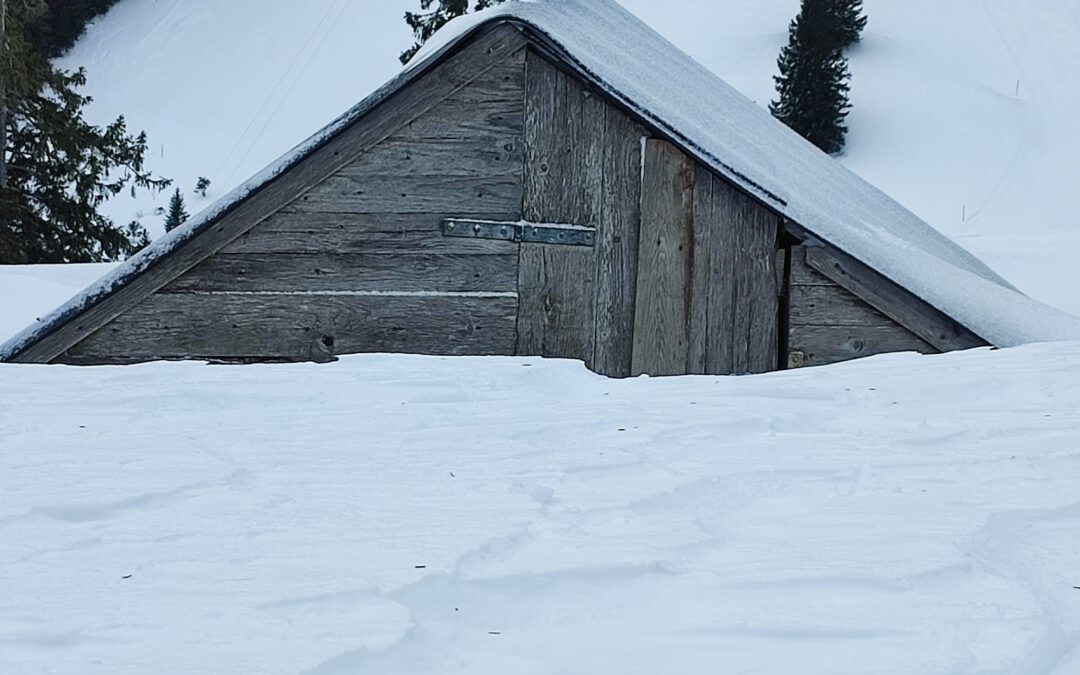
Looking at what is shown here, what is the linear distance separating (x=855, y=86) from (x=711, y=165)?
150 feet

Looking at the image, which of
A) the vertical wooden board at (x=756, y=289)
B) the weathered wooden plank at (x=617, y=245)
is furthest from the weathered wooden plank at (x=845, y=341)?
the weathered wooden plank at (x=617, y=245)

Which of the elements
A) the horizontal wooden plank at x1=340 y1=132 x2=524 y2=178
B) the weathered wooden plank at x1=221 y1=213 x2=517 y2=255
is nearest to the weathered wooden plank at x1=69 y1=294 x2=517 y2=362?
the weathered wooden plank at x1=221 y1=213 x2=517 y2=255

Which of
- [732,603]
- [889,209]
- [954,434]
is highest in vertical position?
[889,209]

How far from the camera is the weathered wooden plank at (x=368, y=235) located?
6684mm

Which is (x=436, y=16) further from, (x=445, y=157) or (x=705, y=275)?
(x=705, y=275)

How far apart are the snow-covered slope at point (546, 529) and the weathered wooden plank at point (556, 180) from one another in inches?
106

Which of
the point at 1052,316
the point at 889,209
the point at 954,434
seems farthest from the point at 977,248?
the point at 954,434

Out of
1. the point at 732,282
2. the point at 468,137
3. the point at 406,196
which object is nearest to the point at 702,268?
the point at 732,282

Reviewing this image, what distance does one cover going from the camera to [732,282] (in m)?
6.68

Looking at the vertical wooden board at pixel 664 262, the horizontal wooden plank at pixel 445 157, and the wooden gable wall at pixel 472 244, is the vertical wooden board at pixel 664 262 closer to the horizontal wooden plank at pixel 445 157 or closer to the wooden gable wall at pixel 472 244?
the wooden gable wall at pixel 472 244

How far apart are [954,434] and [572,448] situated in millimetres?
1060

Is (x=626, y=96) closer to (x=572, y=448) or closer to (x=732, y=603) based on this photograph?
(x=572, y=448)

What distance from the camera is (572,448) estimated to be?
3205 millimetres

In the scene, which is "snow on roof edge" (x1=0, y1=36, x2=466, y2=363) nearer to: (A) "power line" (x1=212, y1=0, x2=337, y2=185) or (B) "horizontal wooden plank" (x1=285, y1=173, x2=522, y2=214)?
(B) "horizontal wooden plank" (x1=285, y1=173, x2=522, y2=214)
